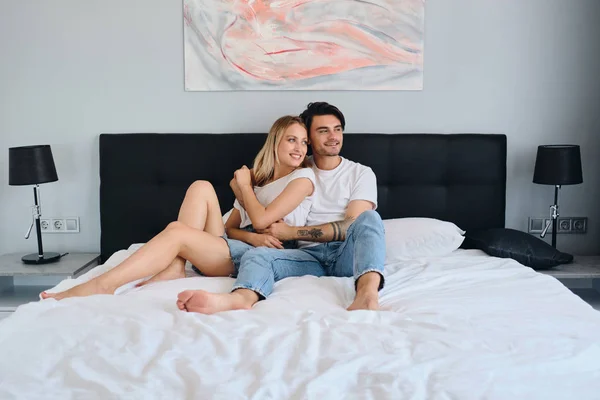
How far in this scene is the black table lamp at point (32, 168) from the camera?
2664 mm

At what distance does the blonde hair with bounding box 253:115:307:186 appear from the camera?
252 centimetres

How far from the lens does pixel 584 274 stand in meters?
2.56

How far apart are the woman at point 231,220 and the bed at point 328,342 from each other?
0.09 metres

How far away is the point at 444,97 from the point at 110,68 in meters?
1.71

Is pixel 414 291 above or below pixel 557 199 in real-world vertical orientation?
below

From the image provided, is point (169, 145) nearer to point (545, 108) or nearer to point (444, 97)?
point (444, 97)

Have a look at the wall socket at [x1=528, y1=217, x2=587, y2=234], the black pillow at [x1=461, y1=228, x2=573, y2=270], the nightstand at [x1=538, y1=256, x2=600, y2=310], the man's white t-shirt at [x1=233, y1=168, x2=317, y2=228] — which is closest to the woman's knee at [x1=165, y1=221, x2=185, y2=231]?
the man's white t-shirt at [x1=233, y1=168, x2=317, y2=228]

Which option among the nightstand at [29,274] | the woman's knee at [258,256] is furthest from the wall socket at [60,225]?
the woman's knee at [258,256]

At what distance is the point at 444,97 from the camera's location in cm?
295

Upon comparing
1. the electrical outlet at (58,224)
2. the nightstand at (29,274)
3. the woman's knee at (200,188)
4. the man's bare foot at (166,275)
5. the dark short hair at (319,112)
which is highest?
the dark short hair at (319,112)

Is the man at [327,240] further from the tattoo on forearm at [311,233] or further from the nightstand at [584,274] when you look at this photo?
the nightstand at [584,274]

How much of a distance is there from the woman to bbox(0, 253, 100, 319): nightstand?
2.31 ft

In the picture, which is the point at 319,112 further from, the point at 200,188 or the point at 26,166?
the point at 26,166

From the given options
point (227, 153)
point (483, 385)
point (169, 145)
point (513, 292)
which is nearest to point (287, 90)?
point (227, 153)
